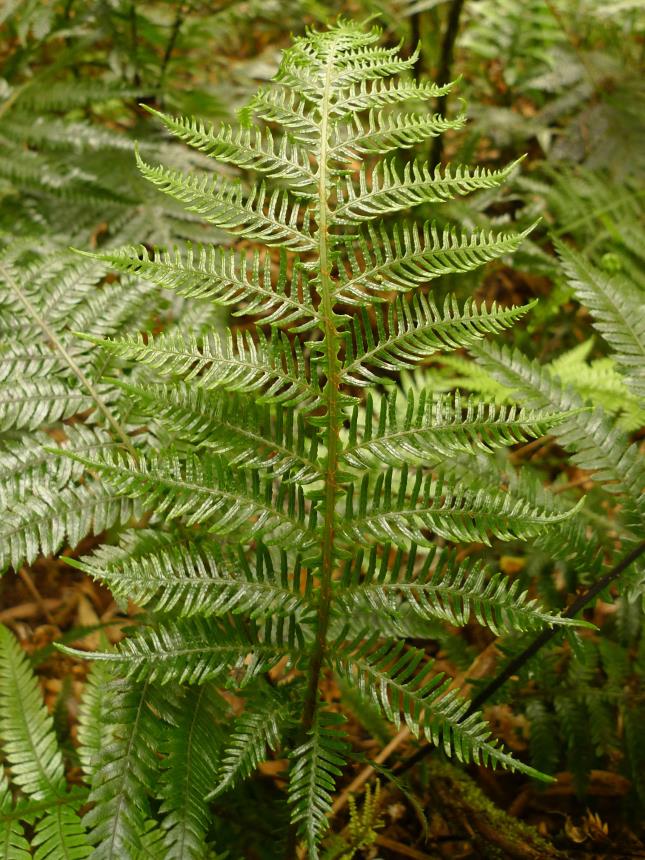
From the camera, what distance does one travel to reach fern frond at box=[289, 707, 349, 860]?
1.13m

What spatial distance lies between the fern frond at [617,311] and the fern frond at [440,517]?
0.54 metres

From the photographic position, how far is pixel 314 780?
A: 1166 mm

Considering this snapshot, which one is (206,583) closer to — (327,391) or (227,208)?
(327,391)

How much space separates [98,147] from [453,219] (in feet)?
4.48

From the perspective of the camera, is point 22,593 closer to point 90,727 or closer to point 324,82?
point 90,727

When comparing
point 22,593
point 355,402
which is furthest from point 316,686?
point 22,593

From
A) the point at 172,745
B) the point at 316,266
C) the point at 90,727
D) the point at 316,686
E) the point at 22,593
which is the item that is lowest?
the point at 22,593

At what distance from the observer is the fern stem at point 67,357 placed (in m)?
1.57

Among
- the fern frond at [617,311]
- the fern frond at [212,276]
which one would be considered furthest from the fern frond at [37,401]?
the fern frond at [617,311]

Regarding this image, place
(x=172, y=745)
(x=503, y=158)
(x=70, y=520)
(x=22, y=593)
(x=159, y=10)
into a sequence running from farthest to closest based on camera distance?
(x=503, y=158)
(x=159, y=10)
(x=22, y=593)
(x=70, y=520)
(x=172, y=745)

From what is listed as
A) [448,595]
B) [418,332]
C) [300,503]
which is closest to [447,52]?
[418,332]

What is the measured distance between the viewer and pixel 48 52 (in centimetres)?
355

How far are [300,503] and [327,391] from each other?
0.73ft

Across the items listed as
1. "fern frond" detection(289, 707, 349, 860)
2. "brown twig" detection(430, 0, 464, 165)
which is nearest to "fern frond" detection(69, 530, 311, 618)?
"fern frond" detection(289, 707, 349, 860)
